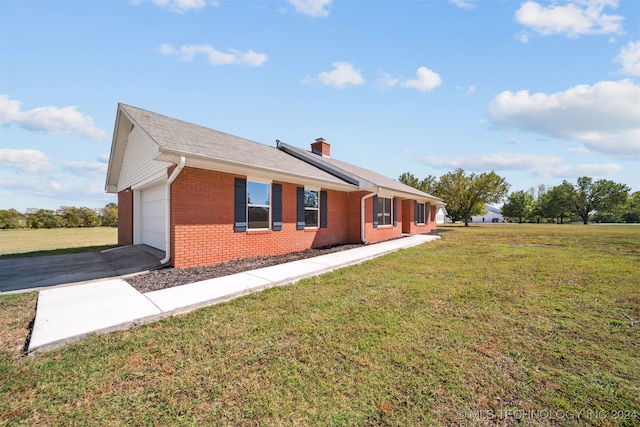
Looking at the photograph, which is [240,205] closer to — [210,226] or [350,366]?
[210,226]

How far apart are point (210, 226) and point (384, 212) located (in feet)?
33.7

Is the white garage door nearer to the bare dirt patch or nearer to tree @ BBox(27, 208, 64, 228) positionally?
the bare dirt patch

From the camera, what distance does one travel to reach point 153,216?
31.0 ft

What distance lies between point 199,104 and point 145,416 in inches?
394

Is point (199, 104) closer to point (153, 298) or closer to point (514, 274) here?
point (153, 298)

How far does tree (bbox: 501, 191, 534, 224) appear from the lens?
5612cm

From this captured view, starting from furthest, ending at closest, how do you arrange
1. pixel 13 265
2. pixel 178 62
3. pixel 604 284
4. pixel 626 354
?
pixel 178 62 → pixel 13 265 → pixel 604 284 → pixel 626 354

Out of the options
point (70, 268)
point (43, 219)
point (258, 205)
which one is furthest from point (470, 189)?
point (43, 219)

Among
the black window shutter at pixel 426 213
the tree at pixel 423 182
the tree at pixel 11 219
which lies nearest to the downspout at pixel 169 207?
the black window shutter at pixel 426 213

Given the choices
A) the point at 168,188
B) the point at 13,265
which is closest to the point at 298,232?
the point at 168,188

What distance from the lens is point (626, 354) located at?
301 centimetres

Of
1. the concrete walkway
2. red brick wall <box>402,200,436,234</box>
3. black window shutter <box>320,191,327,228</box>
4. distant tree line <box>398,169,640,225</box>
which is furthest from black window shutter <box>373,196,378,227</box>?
distant tree line <box>398,169,640,225</box>

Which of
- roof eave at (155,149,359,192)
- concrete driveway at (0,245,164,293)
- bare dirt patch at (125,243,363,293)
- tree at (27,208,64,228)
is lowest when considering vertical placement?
concrete driveway at (0,245,164,293)

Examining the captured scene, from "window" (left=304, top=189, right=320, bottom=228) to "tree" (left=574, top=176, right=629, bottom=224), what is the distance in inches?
2708
